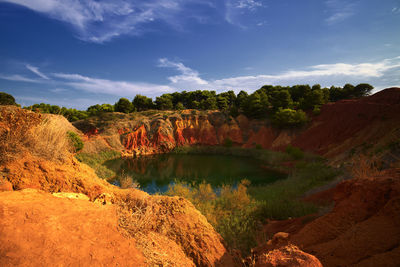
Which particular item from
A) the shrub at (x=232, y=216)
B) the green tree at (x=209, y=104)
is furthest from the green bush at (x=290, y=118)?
the shrub at (x=232, y=216)

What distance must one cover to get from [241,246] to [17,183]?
5505mm

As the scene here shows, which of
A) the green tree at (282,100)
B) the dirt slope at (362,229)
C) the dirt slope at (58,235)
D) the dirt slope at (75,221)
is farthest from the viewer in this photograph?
the green tree at (282,100)

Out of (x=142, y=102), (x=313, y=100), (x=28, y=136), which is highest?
(x=142, y=102)

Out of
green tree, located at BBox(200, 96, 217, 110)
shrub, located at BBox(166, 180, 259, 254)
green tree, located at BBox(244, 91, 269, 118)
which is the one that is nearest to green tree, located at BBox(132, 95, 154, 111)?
green tree, located at BBox(200, 96, 217, 110)

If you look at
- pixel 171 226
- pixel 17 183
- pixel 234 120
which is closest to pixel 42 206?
pixel 17 183

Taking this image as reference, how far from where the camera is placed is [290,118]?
32.1 m

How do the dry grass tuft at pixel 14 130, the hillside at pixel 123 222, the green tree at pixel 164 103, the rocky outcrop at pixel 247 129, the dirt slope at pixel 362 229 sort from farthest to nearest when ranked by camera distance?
1. the green tree at pixel 164 103
2. the rocky outcrop at pixel 247 129
3. the dry grass tuft at pixel 14 130
4. the dirt slope at pixel 362 229
5. the hillside at pixel 123 222

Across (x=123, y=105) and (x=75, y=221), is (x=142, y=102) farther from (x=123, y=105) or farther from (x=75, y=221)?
(x=75, y=221)

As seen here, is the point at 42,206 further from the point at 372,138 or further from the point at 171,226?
the point at 372,138

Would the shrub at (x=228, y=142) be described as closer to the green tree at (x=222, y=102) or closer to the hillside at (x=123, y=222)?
the green tree at (x=222, y=102)

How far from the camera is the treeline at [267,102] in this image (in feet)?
111

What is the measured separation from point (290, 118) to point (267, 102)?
8.13 m

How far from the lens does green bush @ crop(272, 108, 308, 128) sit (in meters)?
31.9

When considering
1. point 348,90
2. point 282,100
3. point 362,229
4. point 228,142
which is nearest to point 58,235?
point 362,229
